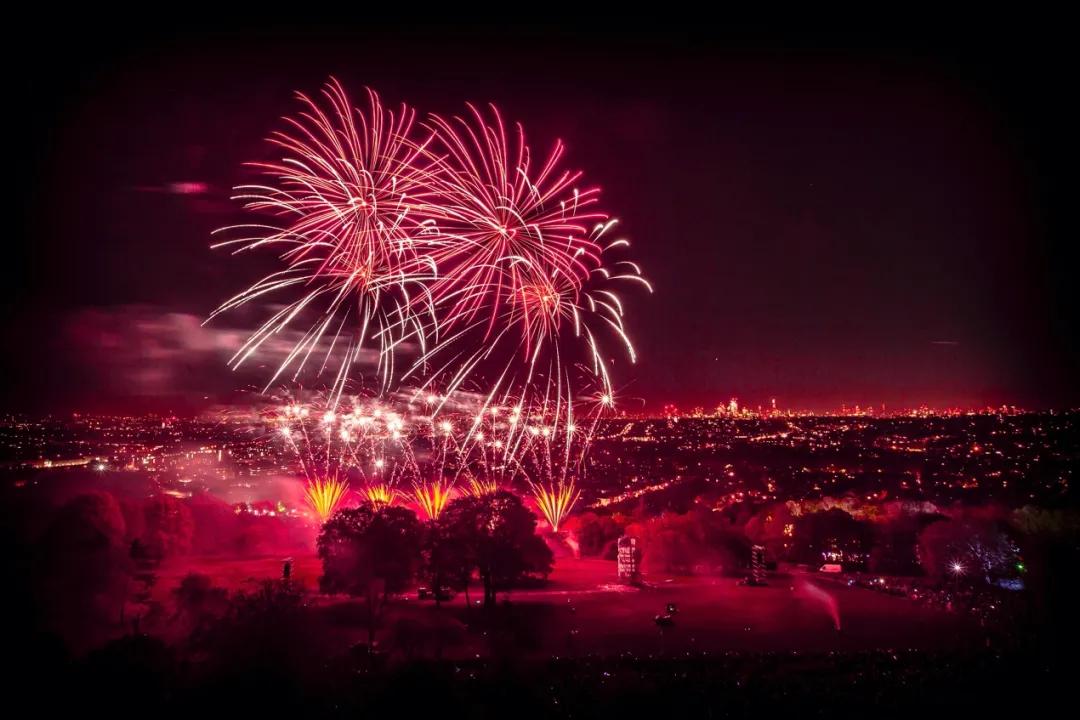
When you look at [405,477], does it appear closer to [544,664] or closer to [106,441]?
[106,441]

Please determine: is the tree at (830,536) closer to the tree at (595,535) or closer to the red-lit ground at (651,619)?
the red-lit ground at (651,619)

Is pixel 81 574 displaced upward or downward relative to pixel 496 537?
downward

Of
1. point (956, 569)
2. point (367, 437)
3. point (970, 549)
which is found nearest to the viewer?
point (956, 569)

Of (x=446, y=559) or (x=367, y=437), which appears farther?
(x=367, y=437)

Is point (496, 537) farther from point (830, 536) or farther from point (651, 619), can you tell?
point (830, 536)

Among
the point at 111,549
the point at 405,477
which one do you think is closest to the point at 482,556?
the point at 111,549

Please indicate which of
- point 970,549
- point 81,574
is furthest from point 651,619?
point 81,574
